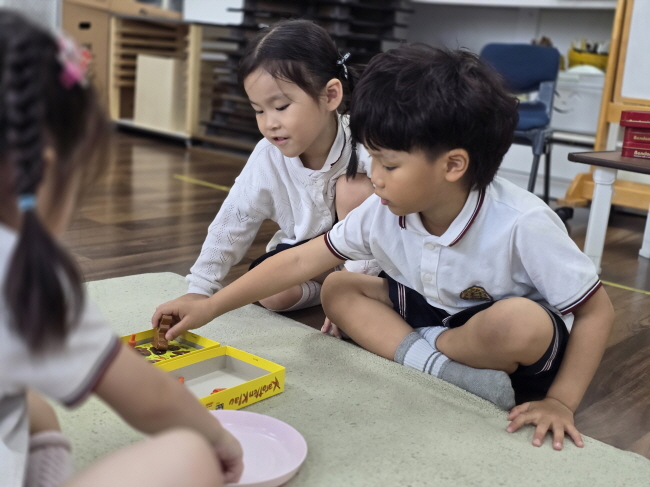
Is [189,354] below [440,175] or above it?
below

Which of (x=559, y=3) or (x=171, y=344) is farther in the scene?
(x=559, y=3)

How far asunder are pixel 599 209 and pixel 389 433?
3.71 feet

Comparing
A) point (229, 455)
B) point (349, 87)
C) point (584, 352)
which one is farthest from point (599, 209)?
point (229, 455)

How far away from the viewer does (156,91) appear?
12.3 ft

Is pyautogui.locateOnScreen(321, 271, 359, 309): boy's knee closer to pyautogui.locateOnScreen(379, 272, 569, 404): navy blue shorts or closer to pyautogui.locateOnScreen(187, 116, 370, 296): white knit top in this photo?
pyautogui.locateOnScreen(379, 272, 569, 404): navy blue shorts

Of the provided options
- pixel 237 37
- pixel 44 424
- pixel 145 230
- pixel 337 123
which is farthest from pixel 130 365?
pixel 237 37

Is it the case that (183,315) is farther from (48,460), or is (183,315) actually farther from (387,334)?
(48,460)

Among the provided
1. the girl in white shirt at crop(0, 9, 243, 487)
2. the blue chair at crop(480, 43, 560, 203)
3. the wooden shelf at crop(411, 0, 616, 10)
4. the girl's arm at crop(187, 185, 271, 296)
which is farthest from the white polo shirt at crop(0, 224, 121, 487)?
the wooden shelf at crop(411, 0, 616, 10)

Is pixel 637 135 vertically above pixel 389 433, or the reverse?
pixel 637 135

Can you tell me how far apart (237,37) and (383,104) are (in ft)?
8.20

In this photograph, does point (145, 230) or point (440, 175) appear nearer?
point (440, 175)

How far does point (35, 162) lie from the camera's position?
16.6 inches

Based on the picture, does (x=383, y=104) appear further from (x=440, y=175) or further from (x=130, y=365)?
(x=130, y=365)

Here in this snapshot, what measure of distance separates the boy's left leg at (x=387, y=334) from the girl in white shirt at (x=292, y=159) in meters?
0.13
